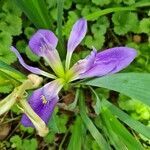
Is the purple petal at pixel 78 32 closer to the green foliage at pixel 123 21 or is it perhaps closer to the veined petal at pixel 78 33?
the veined petal at pixel 78 33

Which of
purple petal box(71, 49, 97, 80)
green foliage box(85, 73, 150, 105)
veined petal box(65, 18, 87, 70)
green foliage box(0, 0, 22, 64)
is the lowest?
green foliage box(85, 73, 150, 105)

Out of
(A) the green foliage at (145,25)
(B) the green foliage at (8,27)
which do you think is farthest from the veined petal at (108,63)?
(A) the green foliage at (145,25)

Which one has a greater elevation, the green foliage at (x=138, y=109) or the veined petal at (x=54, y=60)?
the veined petal at (x=54, y=60)

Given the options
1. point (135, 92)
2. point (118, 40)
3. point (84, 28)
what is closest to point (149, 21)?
point (118, 40)

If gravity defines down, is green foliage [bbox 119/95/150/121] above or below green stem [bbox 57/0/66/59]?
below

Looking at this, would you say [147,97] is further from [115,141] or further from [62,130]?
[62,130]

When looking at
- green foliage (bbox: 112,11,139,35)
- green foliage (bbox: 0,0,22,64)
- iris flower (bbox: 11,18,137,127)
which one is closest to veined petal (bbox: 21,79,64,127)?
iris flower (bbox: 11,18,137,127)

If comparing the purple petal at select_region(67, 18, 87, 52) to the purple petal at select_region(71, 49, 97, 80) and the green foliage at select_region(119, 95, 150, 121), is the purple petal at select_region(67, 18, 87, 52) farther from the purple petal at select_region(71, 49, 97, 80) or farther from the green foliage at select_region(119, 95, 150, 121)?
the green foliage at select_region(119, 95, 150, 121)

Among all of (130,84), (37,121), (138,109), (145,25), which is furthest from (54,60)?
(145,25)
